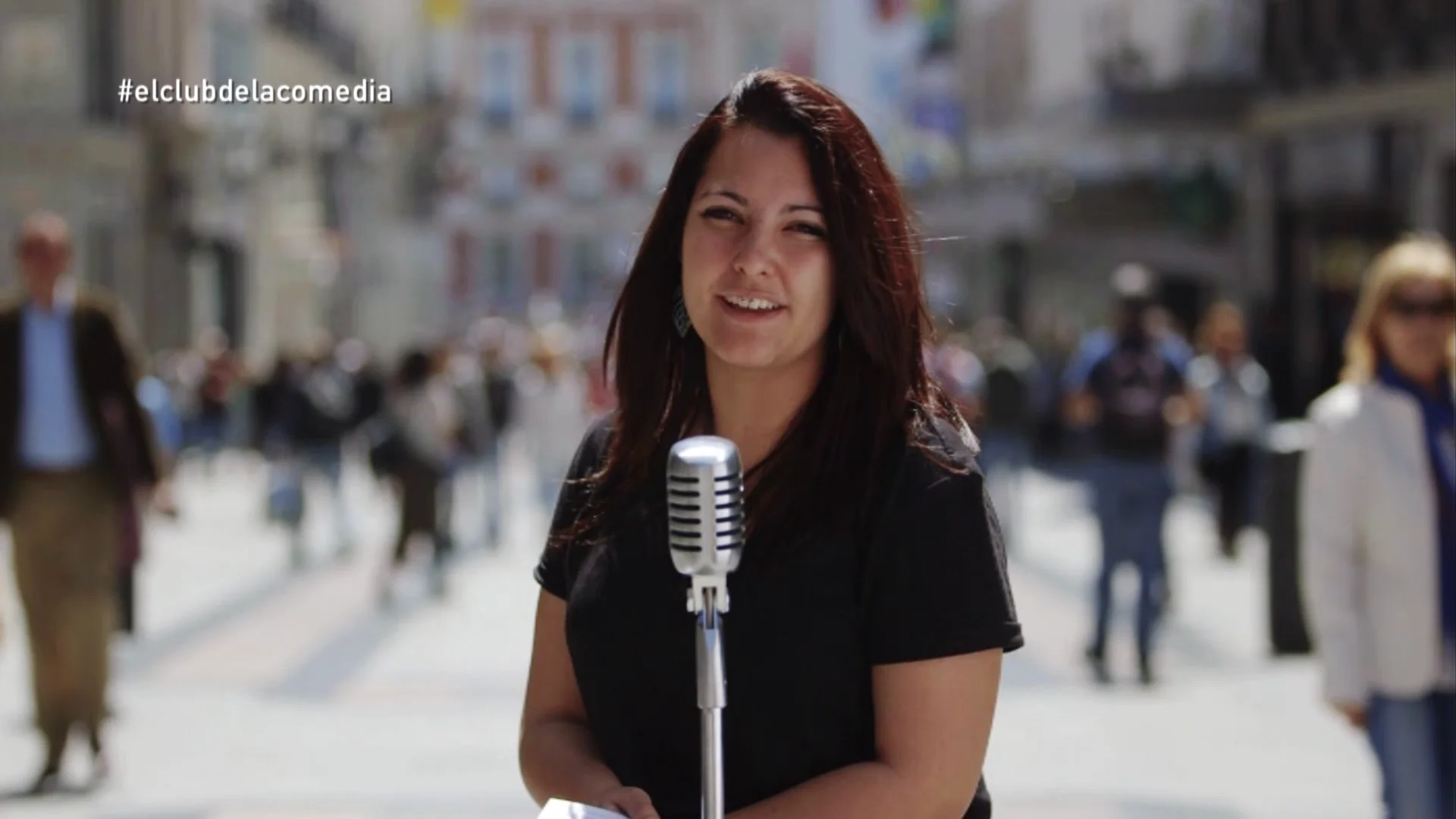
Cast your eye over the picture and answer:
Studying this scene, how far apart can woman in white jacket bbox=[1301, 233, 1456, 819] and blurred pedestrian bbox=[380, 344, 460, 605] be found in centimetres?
952

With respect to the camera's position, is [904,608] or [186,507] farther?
[186,507]

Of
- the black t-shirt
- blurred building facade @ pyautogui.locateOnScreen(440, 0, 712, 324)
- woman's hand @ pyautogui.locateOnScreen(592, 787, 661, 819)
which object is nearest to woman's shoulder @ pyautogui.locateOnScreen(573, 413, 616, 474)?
the black t-shirt

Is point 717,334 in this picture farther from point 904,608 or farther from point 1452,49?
point 1452,49

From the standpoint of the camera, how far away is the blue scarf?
540 centimetres

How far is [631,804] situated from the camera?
99.9 inches

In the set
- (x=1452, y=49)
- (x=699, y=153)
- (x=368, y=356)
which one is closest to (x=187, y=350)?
(x=368, y=356)

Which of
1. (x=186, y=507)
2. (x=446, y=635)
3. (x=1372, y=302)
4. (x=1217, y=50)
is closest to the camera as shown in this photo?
(x=1372, y=302)

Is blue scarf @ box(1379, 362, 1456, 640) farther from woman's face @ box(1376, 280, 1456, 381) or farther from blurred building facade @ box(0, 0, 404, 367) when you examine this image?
blurred building facade @ box(0, 0, 404, 367)

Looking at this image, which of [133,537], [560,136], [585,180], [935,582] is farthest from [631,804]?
[585,180]

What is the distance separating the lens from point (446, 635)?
13.0 meters

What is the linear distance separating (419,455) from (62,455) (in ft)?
22.0

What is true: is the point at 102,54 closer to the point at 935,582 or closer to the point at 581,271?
the point at 935,582

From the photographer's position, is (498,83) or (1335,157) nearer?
(1335,157)

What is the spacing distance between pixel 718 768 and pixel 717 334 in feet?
1.63
